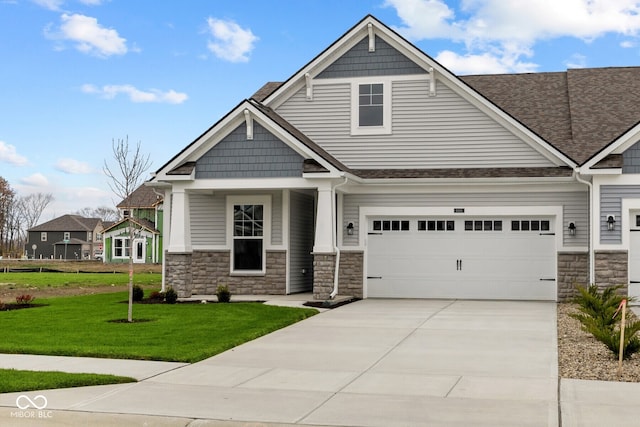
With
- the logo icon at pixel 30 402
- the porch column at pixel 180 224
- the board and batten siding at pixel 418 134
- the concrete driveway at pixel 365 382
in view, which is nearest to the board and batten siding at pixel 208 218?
the porch column at pixel 180 224

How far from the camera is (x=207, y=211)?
2192 cm

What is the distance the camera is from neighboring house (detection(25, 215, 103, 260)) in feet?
282

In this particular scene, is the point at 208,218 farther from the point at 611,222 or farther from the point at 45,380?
the point at 45,380

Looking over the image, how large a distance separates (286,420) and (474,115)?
14932mm

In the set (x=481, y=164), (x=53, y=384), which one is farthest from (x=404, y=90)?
(x=53, y=384)

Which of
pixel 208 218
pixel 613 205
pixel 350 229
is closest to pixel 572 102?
pixel 613 205

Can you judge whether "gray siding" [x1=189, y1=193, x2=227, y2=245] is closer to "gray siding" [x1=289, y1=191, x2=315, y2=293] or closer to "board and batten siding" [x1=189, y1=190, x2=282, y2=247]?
"board and batten siding" [x1=189, y1=190, x2=282, y2=247]

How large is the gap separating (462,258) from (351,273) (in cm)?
301

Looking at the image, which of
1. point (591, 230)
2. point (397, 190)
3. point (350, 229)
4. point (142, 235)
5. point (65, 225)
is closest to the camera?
point (591, 230)

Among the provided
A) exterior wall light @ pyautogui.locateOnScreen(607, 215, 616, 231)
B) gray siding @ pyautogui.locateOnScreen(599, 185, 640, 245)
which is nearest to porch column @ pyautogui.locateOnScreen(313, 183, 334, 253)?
gray siding @ pyautogui.locateOnScreen(599, 185, 640, 245)

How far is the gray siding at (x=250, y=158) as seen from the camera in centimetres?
1934

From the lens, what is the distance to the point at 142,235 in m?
58.2

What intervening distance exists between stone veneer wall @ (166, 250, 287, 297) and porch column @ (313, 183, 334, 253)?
2379mm

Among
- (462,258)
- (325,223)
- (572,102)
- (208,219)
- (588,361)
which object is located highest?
(572,102)
